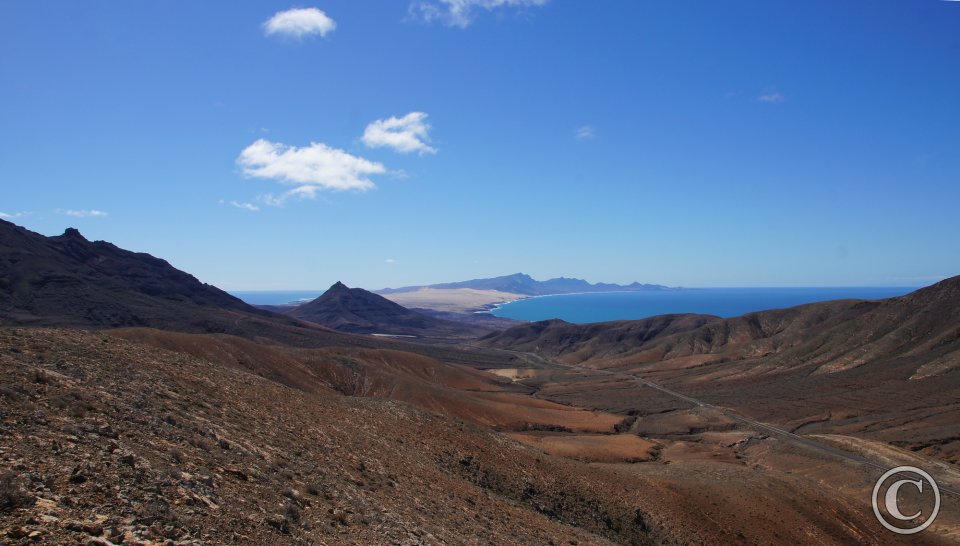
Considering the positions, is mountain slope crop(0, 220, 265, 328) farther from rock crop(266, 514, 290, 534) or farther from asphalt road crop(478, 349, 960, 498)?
rock crop(266, 514, 290, 534)

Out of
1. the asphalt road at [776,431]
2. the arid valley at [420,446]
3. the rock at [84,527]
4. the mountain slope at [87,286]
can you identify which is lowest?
the asphalt road at [776,431]

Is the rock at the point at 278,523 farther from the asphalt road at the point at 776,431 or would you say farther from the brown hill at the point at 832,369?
the brown hill at the point at 832,369

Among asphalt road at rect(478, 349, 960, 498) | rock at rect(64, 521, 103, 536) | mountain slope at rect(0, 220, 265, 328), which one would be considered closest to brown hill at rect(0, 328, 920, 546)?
rock at rect(64, 521, 103, 536)

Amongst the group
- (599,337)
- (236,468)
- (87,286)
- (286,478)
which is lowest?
(599,337)

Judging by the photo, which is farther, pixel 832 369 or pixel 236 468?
pixel 832 369

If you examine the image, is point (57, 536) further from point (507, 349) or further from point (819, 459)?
point (507, 349)

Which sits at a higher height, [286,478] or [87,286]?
[87,286]

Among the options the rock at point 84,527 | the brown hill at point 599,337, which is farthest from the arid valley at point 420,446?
the brown hill at point 599,337

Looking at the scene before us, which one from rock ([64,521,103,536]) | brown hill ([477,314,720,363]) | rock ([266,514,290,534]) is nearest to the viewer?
rock ([64,521,103,536])


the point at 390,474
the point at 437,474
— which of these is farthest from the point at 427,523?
the point at 437,474

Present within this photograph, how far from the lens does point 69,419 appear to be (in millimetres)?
13273

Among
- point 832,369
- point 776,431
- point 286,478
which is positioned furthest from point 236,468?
point 832,369

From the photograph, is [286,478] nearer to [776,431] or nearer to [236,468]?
[236,468]

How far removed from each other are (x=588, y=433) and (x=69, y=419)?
5748cm
